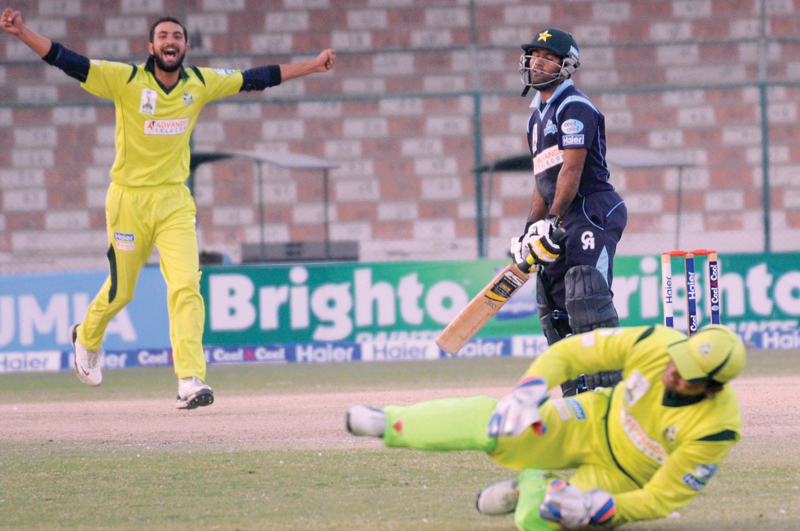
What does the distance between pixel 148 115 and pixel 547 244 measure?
270cm

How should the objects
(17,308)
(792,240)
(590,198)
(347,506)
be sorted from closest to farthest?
(347,506) → (590,198) → (17,308) → (792,240)

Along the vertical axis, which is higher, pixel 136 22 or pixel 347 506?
pixel 136 22

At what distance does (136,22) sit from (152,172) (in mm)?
12268

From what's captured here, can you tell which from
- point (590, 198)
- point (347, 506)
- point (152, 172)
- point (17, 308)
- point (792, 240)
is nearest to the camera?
point (347, 506)

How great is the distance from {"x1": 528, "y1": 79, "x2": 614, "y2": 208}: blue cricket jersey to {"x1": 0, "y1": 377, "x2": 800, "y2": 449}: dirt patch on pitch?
6.80 feet

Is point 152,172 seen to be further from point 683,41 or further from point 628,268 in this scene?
point 683,41

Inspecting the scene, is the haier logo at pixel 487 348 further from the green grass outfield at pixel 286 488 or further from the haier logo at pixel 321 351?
the green grass outfield at pixel 286 488

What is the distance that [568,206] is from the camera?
19.5 ft

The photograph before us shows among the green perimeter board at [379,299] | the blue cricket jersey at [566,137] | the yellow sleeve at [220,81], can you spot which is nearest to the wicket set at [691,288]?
the blue cricket jersey at [566,137]

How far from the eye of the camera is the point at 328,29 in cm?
1828

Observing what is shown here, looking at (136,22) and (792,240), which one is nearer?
(792,240)

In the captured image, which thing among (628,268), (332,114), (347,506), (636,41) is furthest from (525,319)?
(347,506)

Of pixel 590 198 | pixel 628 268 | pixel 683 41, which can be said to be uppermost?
pixel 683 41

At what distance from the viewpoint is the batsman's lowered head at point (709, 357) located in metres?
3.99
